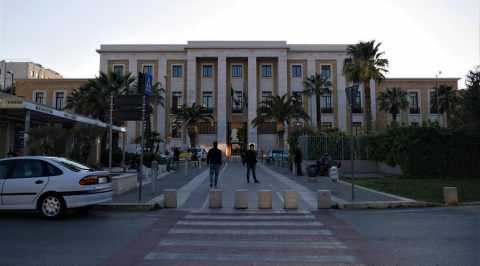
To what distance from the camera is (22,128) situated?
30203 millimetres

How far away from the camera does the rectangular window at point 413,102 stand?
198 feet

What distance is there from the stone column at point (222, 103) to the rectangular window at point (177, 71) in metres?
6.12

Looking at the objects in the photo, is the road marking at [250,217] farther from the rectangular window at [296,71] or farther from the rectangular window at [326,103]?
the rectangular window at [296,71]

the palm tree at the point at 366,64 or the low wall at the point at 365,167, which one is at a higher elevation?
the palm tree at the point at 366,64

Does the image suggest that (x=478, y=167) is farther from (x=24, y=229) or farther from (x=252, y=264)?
(x=24, y=229)

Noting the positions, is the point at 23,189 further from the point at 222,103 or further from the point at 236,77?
the point at 236,77

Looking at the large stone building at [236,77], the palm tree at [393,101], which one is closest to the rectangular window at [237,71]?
the large stone building at [236,77]

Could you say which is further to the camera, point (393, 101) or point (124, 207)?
point (393, 101)

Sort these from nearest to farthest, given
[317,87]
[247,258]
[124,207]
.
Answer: [247,258]
[124,207]
[317,87]

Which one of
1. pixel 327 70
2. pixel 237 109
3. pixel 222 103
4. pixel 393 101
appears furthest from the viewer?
pixel 327 70

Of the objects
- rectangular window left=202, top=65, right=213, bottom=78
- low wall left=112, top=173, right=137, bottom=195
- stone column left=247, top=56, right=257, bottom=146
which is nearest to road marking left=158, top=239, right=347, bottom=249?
low wall left=112, top=173, right=137, bottom=195

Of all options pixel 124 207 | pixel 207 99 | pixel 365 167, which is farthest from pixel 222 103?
pixel 124 207

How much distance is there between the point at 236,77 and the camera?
197ft

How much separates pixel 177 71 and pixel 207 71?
472 cm
